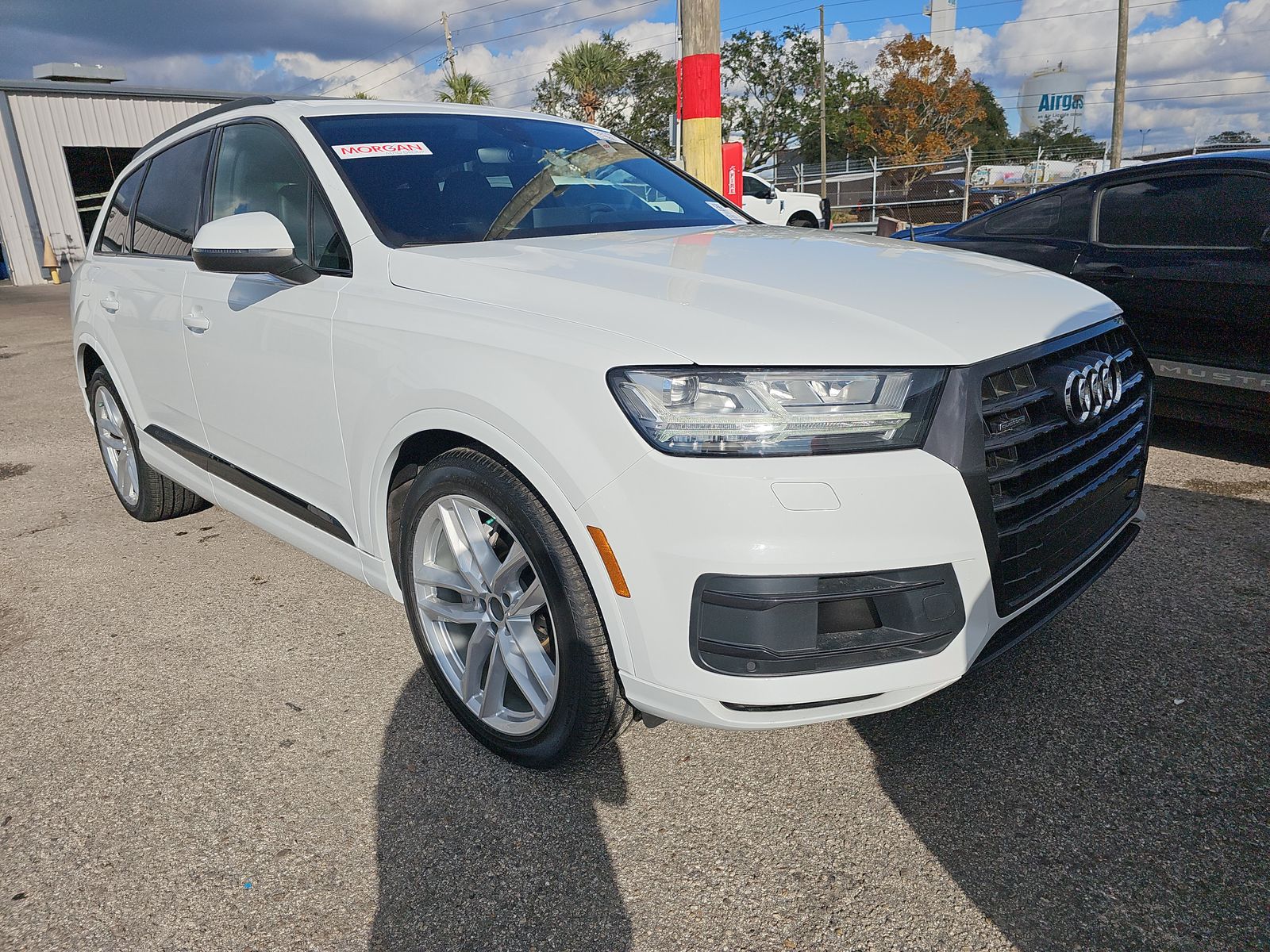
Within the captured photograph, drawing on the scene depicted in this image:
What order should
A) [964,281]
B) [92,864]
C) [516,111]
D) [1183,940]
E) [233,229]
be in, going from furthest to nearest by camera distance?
[516,111] < [233,229] < [964,281] < [92,864] < [1183,940]

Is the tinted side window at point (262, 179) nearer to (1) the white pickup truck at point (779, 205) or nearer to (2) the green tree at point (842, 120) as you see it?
(1) the white pickup truck at point (779, 205)

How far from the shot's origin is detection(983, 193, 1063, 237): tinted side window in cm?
518

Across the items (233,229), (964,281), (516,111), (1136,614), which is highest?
(516,111)

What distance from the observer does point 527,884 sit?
197 cm

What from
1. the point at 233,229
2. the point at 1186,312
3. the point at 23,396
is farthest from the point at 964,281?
the point at 23,396

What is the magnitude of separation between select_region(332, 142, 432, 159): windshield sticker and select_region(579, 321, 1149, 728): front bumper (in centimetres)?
154

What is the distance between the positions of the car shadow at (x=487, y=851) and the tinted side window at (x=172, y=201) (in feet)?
7.01

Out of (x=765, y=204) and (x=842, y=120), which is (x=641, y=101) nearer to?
(x=842, y=120)

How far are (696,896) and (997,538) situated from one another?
97 centimetres

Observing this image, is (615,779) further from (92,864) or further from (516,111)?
(516,111)

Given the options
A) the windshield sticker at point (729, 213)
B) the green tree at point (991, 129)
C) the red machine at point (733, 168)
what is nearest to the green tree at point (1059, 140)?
the green tree at point (991, 129)

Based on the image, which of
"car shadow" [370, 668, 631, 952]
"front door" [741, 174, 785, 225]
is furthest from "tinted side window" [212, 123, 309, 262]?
"front door" [741, 174, 785, 225]

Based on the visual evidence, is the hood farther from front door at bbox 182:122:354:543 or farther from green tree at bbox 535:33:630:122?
green tree at bbox 535:33:630:122

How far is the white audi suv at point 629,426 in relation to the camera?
178cm
